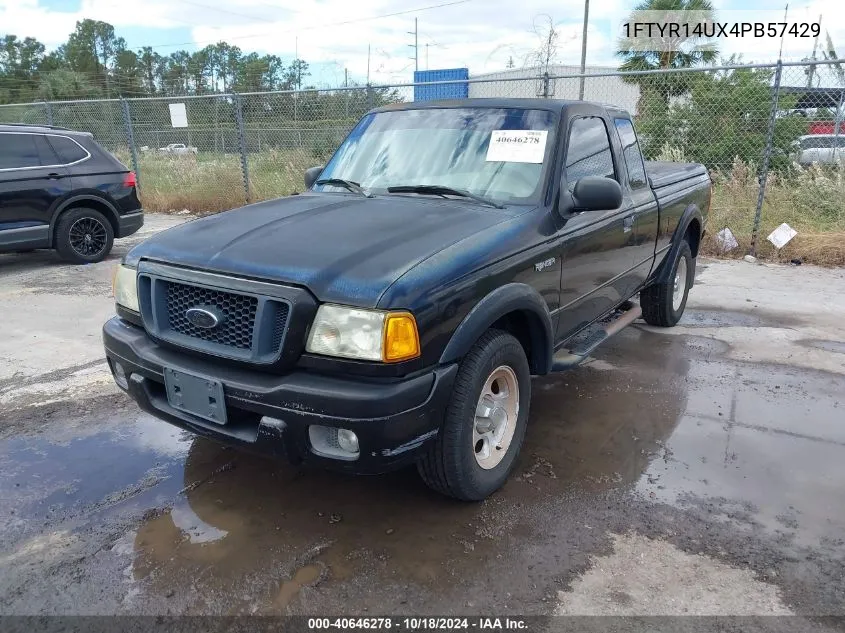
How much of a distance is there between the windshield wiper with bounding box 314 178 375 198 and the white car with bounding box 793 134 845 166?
401 inches

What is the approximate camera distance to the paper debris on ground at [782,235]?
8.64m

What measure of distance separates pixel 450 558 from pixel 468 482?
0.34m

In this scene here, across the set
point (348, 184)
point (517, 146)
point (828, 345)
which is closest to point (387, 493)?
point (348, 184)

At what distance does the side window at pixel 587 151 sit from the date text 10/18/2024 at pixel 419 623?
228 centimetres

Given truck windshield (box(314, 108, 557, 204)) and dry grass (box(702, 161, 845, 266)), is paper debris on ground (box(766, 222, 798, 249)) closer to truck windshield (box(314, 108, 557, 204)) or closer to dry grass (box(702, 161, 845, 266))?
dry grass (box(702, 161, 845, 266))

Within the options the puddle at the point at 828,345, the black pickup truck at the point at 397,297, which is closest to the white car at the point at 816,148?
the puddle at the point at 828,345

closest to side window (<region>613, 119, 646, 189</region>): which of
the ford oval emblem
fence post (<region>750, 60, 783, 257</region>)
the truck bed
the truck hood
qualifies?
the truck bed

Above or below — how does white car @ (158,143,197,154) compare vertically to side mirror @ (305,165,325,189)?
above

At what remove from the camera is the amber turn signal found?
2.44 metres

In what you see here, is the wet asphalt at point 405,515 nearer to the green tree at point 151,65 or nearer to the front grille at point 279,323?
the front grille at point 279,323

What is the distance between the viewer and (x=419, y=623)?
2.37 metres

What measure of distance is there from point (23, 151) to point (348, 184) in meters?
6.10

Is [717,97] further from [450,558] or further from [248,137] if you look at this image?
[450,558]

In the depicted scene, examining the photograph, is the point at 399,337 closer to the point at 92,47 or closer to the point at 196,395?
the point at 196,395
